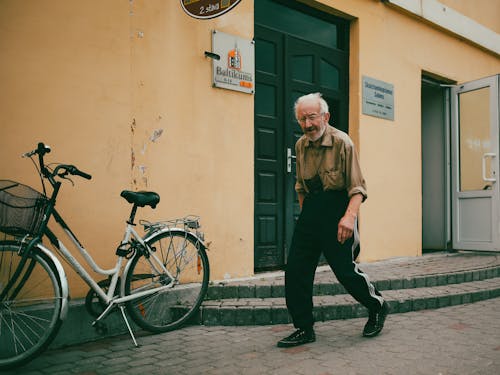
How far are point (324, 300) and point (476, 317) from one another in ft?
4.71

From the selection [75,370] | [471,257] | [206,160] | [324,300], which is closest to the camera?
[75,370]

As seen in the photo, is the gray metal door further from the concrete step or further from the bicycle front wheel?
the bicycle front wheel

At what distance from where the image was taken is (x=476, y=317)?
4934 mm

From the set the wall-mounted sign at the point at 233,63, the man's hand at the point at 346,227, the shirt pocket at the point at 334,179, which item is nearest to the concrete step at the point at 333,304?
the man's hand at the point at 346,227

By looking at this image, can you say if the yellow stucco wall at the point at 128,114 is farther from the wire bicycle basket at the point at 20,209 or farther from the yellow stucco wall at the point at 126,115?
the wire bicycle basket at the point at 20,209

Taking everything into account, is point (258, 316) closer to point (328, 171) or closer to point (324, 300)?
point (324, 300)

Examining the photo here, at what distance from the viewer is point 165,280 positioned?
4.47 meters

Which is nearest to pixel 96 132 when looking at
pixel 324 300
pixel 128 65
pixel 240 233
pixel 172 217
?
pixel 128 65

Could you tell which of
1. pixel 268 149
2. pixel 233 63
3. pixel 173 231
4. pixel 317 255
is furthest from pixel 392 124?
pixel 173 231

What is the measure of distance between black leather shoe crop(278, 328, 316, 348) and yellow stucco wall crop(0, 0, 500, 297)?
1647 millimetres

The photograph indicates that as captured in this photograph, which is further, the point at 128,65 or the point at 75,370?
the point at 128,65

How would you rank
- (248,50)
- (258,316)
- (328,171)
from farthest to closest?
(248,50), (258,316), (328,171)

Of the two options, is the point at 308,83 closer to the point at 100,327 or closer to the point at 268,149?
the point at 268,149

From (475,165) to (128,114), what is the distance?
6305 millimetres
